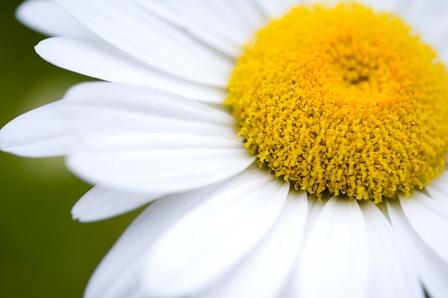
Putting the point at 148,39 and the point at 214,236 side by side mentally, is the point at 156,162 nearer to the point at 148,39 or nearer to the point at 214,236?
the point at 214,236

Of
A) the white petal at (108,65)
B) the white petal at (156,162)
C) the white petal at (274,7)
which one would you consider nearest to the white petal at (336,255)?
the white petal at (156,162)

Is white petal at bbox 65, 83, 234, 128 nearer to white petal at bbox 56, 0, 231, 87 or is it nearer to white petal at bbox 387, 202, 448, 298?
white petal at bbox 56, 0, 231, 87

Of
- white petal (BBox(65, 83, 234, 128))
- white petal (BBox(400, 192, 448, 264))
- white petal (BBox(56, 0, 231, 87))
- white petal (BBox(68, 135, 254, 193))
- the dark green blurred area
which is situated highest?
white petal (BBox(56, 0, 231, 87))

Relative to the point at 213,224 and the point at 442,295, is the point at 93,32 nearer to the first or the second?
the point at 213,224

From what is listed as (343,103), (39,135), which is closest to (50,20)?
(39,135)

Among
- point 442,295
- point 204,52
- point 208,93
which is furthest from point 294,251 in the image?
point 204,52

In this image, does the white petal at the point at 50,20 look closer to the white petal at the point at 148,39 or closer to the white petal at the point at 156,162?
the white petal at the point at 148,39

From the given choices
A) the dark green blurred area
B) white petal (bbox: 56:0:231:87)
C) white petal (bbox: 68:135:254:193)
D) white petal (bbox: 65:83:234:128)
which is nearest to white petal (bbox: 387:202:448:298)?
white petal (bbox: 68:135:254:193)
